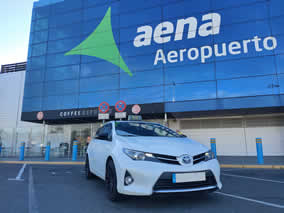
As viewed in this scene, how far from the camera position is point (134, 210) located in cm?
322

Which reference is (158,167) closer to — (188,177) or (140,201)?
(188,177)

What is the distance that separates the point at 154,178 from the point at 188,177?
516 millimetres

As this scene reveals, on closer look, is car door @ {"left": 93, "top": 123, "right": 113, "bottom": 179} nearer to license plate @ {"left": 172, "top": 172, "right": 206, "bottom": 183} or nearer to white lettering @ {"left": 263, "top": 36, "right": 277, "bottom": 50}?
license plate @ {"left": 172, "top": 172, "right": 206, "bottom": 183}

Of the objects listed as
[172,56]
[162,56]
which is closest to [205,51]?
[172,56]

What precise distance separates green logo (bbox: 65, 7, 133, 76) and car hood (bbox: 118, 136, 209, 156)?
45.0ft

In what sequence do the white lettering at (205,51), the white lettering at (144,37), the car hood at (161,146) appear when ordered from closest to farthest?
1. the car hood at (161,146)
2. the white lettering at (205,51)
3. the white lettering at (144,37)

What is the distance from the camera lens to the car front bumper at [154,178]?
3.07 m

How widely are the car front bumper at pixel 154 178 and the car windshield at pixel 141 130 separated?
1051 millimetres

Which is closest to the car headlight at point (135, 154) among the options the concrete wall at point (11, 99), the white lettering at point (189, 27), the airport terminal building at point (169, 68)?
the airport terminal building at point (169, 68)

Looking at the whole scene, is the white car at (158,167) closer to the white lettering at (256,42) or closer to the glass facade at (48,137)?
the white lettering at (256,42)

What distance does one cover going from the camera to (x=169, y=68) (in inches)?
610

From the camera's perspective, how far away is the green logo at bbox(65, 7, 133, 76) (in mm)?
17295

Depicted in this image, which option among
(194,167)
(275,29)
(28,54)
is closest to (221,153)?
(275,29)

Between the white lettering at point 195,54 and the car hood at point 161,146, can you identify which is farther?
the white lettering at point 195,54
